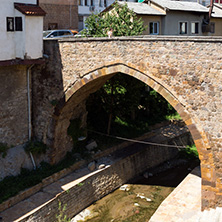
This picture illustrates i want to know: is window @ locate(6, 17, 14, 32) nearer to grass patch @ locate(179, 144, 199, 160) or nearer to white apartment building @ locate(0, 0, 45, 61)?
white apartment building @ locate(0, 0, 45, 61)

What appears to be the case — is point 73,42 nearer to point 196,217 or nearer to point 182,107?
point 182,107

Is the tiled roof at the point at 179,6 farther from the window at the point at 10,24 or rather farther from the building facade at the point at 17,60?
the window at the point at 10,24

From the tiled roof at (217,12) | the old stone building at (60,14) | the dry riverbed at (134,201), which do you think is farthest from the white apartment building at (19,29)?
the tiled roof at (217,12)

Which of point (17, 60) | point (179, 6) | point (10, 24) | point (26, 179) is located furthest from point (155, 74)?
point (179, 6)

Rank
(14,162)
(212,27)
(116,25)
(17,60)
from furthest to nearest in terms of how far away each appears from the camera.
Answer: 1. (212,27)
2. (116,25)
3. (14,162)
4. (17,60)

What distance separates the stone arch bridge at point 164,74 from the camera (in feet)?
34.6

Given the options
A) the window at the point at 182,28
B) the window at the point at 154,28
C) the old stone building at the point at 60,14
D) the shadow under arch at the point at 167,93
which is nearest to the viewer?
the shadow under arch at the point at 167,93

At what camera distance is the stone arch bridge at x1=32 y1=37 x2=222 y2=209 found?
1055 cm

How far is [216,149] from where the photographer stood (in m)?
10.6

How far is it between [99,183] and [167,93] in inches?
210

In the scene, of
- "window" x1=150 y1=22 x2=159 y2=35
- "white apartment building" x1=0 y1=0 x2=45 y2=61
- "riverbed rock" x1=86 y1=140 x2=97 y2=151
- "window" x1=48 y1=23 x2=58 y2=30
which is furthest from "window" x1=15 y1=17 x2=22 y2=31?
"window" x1=48 y1=23 x2=58 y2=30

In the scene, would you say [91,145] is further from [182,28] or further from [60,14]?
[60,14]

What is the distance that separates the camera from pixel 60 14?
90.2ft

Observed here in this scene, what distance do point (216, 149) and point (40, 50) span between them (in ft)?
23.6
